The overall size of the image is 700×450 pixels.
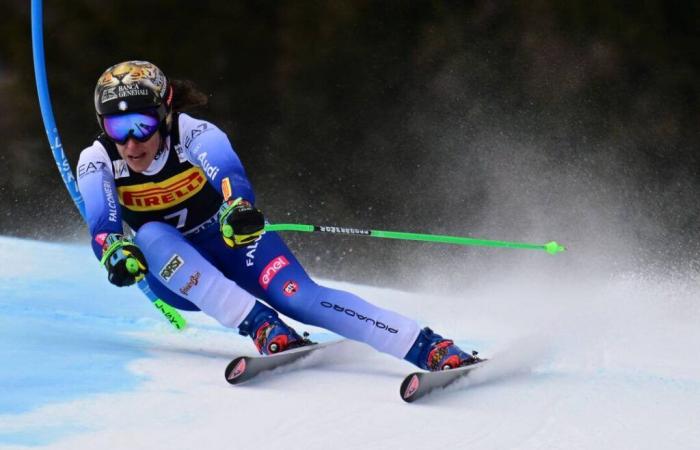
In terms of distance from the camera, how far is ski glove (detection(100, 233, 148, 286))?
3.17 metres

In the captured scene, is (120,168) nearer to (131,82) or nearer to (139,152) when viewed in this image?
(139,152)

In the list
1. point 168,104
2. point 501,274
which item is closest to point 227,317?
point 168,104

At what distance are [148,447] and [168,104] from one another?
1.59 metres

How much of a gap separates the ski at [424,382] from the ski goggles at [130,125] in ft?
4.31

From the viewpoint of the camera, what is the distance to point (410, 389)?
9.50 feet

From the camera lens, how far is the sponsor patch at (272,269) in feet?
11.9

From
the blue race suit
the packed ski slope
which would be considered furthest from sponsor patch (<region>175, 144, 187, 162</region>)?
the packed ski slope

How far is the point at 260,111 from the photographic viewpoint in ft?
22.6

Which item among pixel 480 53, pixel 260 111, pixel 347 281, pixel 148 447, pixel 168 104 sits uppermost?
pixel 480 53

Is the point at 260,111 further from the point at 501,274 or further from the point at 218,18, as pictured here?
the point at 501,274

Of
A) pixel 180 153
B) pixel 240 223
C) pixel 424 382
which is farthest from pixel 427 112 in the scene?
pixel 424 382

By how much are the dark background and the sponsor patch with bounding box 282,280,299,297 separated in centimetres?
327

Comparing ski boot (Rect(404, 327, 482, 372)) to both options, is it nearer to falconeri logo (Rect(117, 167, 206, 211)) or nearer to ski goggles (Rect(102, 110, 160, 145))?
falconeri logo (Rect(117, 167, 206, 211))

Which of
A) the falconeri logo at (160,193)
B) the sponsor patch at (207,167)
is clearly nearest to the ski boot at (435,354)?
the sponsor patch at (207,167)
